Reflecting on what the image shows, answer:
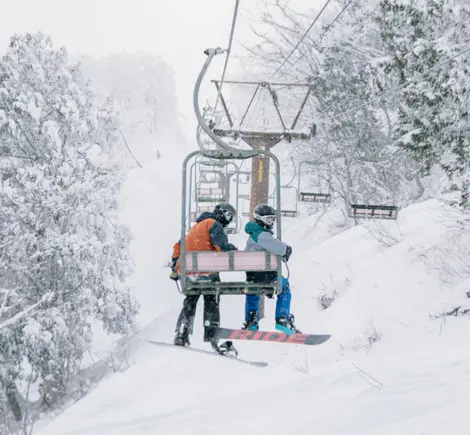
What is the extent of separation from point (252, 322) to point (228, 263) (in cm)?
133

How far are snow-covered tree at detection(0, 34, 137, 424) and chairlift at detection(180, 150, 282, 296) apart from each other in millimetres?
8497

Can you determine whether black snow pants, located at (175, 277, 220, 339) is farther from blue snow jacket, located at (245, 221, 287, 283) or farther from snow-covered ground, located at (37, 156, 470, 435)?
blue snow jacket, located at (245, 221, 287, 283)

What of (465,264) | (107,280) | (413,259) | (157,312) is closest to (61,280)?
(107,280)

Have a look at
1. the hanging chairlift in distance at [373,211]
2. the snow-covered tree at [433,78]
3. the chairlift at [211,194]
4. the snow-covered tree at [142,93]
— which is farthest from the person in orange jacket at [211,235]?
the snow-covered tree at [142,93]

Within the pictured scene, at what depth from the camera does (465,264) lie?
7.70 metres

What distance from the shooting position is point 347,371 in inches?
183

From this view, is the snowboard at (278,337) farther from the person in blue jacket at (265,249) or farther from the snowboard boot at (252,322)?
the person in blue jacket at (265,249)

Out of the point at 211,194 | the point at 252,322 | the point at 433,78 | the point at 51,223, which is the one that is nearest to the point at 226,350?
the point at 252,322

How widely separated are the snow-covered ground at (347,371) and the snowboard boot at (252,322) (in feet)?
1.76

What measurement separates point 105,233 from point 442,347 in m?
12.0

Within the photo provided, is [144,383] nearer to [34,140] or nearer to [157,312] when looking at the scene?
[34,140]

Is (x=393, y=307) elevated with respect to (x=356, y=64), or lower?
lower

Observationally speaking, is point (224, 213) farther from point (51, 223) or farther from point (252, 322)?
point (51, 223)

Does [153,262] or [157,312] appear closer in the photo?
[157,312]
